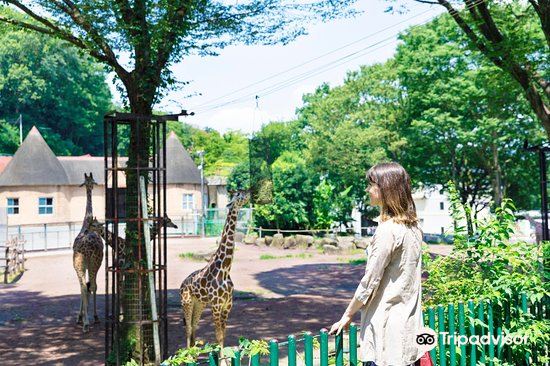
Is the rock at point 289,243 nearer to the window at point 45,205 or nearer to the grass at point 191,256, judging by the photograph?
the grass at point 191,256

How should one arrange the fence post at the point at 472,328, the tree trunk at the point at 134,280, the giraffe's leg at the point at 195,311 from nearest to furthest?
the fence post at the point at 472,328 → the giraffe's leg at the point at 195,311 → the tree trunk at the point at 134,280

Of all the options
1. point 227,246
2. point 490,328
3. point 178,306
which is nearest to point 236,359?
point 490,328

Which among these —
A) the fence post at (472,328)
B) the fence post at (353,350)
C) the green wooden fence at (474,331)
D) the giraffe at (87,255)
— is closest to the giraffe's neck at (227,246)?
the green wooden fence at (474,331)

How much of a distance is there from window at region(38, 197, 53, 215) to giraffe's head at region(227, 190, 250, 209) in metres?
35.4

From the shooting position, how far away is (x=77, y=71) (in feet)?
189

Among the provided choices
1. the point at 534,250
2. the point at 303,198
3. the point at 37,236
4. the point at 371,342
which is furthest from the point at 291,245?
the point at 371,342

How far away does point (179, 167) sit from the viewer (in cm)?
4619

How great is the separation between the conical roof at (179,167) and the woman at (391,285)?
139 feet

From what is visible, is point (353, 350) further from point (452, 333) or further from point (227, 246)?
point (227, 246)

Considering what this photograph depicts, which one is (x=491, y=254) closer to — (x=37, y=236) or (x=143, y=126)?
(x=143, y=126)

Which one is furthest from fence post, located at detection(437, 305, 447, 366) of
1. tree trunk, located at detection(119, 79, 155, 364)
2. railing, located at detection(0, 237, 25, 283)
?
railing, located at detection(0, 237, 25, 283)

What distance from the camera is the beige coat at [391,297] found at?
12.4ft

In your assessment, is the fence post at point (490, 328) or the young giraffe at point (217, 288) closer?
the fence post at point (490, 328)

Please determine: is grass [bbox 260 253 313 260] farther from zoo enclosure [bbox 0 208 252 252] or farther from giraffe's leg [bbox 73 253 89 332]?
giraffe's leg [bbox 73 253 89 332]
